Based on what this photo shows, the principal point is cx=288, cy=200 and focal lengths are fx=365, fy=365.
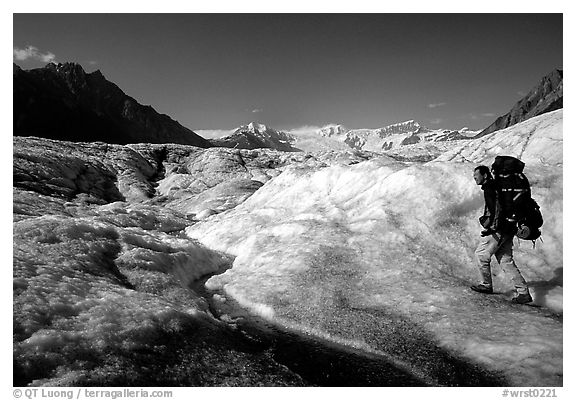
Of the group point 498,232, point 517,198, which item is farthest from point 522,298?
point 517,198

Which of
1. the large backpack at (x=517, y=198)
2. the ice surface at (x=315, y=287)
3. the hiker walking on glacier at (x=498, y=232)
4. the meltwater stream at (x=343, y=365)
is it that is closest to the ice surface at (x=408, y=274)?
the ice surface at (x=315, y=287)

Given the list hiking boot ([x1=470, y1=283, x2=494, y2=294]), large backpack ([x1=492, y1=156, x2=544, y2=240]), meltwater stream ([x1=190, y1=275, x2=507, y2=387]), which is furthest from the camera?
hiking boot ([x1=470, y1=283, x2=494, y2=294])

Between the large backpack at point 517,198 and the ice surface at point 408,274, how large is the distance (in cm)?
242

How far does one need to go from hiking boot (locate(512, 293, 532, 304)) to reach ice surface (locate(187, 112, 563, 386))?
0.86ft

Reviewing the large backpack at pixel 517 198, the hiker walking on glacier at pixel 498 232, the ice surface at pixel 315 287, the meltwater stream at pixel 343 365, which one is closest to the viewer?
the ice surface at pixel 315 287

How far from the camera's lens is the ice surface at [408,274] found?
30.3ft

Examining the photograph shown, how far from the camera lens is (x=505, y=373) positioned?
8.17m

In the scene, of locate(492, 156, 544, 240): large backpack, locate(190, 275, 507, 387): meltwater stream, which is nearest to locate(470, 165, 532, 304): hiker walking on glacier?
locate(492, 156, 544, 240): large backpack

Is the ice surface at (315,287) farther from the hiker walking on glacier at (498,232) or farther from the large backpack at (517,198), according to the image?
the large backpack at (517,198)

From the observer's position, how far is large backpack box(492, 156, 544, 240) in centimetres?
1049

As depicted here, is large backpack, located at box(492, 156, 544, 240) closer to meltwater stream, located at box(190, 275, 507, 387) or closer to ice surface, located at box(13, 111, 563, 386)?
ice surface, located at box(13, 111, 563, 386)

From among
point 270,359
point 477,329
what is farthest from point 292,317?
point 477,329

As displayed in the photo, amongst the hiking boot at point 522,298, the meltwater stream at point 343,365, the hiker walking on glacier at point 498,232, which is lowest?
the meltwater stream at point 343,365

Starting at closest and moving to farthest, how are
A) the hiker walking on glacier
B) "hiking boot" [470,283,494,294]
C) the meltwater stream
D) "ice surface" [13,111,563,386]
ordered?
"ice surface" [13,111,563,386], the meltwater stream, the hiker walking on glacier, "hiking boot" [470,283,494,294]
